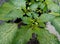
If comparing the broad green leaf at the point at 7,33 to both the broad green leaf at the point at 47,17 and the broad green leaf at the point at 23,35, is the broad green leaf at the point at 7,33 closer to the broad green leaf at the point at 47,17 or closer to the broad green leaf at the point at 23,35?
the broad green leaf at the point at 23,35

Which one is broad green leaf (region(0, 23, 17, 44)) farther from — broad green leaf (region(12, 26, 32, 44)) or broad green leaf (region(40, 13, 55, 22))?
broad green leaf (region(40, 13, 55, 22))

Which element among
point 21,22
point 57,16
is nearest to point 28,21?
point 21,22

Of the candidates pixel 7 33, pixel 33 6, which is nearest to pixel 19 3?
pixel 33 6

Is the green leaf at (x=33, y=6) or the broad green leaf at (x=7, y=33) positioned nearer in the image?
the broad green leaf at (x=7, y=33)

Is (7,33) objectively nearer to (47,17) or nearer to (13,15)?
(13,15)

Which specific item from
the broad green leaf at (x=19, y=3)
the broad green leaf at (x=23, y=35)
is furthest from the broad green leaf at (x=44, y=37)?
the broad green leaf at (x=19, y=3)

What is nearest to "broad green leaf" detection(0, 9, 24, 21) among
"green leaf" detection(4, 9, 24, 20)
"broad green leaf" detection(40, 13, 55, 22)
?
"green leaf" detection(4, 9, 24, 20)

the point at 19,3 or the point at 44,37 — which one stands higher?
the point at 19,3

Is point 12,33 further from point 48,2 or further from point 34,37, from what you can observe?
point 48,2
